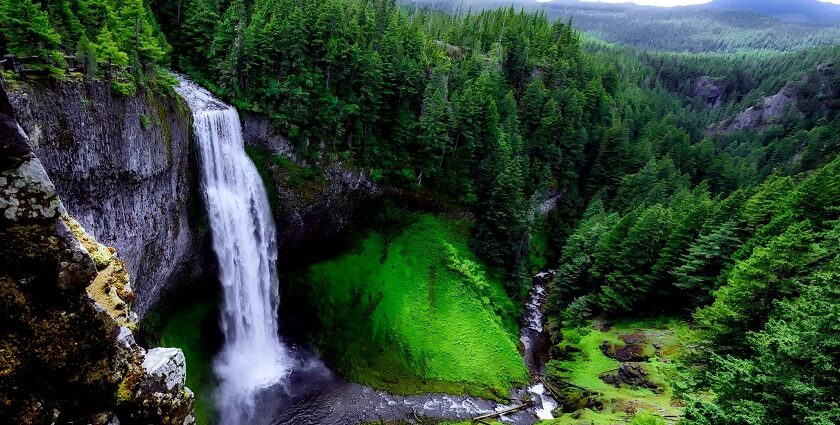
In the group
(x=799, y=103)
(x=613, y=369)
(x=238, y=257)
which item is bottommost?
(x=613, y=369)

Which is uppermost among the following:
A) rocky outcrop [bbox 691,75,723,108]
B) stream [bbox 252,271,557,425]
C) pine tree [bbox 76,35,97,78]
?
pine tree [bbox 76,35,97,78]

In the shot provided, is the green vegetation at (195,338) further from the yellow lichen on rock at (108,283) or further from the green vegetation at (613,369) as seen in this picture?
the green vegetation at (613,369)

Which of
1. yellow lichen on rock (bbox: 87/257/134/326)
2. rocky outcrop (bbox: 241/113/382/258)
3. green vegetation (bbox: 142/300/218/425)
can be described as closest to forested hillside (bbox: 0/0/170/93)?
rocky outcrop (bbox: 241/113/382/258)

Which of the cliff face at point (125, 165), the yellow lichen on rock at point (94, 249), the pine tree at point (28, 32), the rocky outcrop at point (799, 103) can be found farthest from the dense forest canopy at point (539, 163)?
the rocky outcrop at point (799, 103)

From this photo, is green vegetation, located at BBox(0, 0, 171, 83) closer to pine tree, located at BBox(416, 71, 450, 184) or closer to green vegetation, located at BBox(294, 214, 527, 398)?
green vegetation, located at BBox(294, 214, 527, 398)

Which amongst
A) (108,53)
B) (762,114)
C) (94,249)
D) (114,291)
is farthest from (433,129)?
(762,114)

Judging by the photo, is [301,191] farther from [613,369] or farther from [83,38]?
[613,369]
